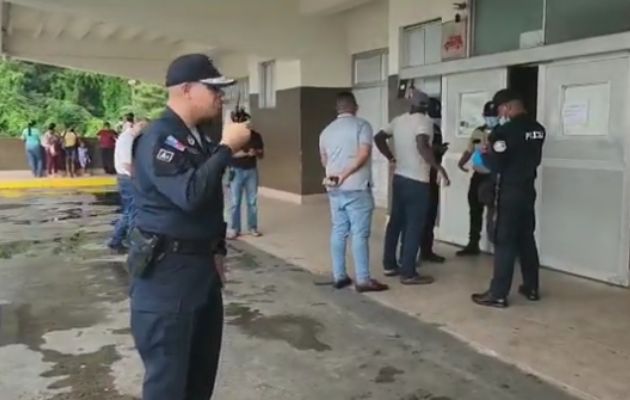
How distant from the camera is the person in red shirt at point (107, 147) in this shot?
21.2 m

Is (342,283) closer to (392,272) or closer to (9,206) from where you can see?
(392,272)

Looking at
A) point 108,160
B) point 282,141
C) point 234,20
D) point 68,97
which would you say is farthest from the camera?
point 68,97

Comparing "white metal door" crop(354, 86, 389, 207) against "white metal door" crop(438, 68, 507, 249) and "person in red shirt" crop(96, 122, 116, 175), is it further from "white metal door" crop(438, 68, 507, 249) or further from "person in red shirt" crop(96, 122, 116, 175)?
"person in red shirt" crop(96, 122, 116, 175)

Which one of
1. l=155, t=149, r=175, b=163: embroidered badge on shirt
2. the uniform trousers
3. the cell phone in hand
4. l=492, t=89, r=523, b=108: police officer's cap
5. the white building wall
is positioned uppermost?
the white building wall

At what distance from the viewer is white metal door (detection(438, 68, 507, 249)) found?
26.8 feet

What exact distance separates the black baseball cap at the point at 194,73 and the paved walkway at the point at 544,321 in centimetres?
263

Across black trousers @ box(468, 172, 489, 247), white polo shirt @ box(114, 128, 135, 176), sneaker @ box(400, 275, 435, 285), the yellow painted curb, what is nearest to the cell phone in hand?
sneaker @ box(400, 275, 435, 285)

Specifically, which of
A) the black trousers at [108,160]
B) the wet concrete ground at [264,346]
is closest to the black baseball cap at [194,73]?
the wet concrete ground at [264,346]

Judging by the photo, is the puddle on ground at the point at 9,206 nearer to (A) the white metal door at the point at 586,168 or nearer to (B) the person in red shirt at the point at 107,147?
(B) the person in red shirt at the point at 107,147

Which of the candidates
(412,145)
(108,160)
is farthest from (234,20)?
(108,160)

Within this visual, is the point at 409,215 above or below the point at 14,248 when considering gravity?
above

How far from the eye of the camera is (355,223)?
245 inches

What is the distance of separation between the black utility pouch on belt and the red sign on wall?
249 inches

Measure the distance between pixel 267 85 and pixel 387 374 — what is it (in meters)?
11.3
